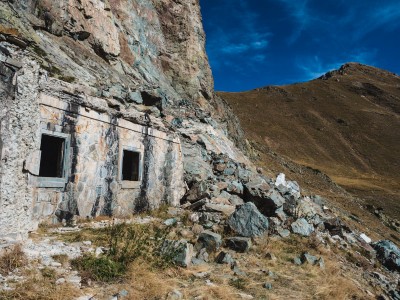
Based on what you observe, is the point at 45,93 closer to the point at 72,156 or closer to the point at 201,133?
the point at 72,156

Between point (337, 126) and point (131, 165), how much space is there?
85.5 meters

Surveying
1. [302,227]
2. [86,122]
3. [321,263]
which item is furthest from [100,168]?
[302,227]

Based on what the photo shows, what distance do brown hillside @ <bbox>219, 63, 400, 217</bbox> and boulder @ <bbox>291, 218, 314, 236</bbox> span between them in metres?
32.9

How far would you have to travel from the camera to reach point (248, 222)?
9.80m

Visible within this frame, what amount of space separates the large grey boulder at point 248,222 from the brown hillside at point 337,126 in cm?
3510

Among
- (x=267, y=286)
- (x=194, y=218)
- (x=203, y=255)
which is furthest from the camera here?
(x=194, y=218)

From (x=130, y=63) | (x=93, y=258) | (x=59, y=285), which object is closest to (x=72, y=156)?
(x=93, y=258)

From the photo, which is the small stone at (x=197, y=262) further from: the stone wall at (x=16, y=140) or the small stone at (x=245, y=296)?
the stone wall at (x=16, y=140)

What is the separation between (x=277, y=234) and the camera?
10344 millimetres

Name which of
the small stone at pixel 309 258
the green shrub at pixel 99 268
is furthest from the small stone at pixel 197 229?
the green shrub at pixel 99 268

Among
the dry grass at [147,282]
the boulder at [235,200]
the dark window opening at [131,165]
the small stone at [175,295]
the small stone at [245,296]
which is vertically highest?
the dark window opening at [131,165]

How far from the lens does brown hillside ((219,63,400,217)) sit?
64.4 meters

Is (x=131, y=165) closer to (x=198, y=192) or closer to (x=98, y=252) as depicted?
(x=198, y=192)

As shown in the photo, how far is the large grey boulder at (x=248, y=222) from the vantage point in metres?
9.55
